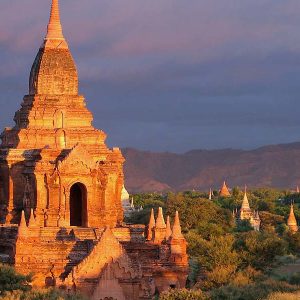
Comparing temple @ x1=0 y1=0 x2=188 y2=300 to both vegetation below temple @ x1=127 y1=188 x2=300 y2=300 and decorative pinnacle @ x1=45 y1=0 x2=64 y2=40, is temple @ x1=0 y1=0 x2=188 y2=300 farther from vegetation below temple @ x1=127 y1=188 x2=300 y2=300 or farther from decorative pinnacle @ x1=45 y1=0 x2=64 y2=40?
vegetation below temple @ x1=127 y1=188 x2=300 y2=300

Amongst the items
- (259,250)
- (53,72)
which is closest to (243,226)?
(259,250)

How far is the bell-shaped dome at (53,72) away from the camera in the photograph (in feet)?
171

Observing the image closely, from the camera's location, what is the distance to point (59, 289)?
46438 millimetres

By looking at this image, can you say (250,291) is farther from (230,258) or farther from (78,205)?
(230,258)

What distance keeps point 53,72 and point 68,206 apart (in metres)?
4.49

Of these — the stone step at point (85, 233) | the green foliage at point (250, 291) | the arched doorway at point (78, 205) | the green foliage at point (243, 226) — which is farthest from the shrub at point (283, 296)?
the green foliage at point (243, 226)

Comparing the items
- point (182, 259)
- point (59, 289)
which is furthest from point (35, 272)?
point (182, 259)

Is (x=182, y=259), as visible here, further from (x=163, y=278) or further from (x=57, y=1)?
(x=57, y=1)

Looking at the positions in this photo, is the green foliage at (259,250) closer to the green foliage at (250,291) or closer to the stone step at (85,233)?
the green foliage at (250,291)

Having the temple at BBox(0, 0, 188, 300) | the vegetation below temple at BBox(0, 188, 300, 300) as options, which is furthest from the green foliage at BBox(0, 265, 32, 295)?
the temple at BBox(0, 0, 188, 300)

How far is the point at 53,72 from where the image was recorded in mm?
52094

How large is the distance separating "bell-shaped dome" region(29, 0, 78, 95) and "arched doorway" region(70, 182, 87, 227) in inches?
121

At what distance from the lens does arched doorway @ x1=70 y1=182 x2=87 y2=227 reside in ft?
168

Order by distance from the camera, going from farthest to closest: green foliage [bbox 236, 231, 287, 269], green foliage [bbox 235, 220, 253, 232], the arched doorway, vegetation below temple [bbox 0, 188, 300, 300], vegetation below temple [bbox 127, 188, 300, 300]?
green foliage [bbox 235, 220, 253, 232], green foliage [bbox 236, 231, 287, 269], the arched doorway, vegetation below temple [bbox 127, 188, 300, 300], vegetation below temple [bbox 0, 188, 300, 300]
